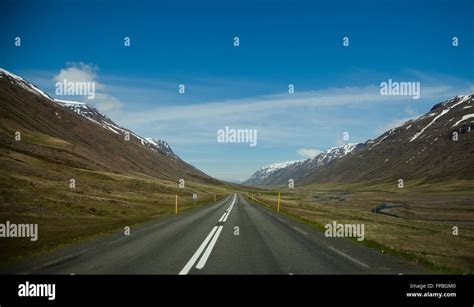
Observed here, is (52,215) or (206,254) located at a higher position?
(206,254)

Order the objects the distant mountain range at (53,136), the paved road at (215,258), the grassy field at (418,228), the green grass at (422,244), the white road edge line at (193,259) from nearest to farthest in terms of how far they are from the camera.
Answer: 1. the white road edge line at (193,259)
2. the paved road at (215,258)
3. the green grass at (422,244)
4. the grassy field at (418,228)
5. the distant mountain range at (53,136)

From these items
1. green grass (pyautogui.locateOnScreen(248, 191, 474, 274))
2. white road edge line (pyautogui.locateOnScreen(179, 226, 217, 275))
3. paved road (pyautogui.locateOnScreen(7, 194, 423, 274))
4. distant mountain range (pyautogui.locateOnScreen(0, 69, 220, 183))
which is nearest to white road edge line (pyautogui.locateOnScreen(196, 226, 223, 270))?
paved road (pyautogui.locateOnScreen(7, 194, 423, 274))

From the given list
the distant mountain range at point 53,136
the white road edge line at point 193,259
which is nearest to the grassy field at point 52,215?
the white road edge line at point 193,259

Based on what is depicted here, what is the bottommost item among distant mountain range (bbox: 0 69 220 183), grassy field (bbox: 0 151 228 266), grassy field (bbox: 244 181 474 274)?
grassy field (bbox: 244 181 474 274)

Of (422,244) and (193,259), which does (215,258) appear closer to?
(193,259)

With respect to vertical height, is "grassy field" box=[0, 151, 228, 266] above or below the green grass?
above

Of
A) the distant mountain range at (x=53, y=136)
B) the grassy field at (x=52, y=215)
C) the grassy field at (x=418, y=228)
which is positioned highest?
the distant mountain range at (x=53, y=136)

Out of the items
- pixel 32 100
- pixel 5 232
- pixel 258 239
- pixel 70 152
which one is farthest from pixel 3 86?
pixel 258 239

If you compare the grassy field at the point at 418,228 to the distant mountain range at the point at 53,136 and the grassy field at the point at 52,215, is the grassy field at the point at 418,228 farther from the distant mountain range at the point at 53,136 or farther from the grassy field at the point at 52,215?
the distant mountain range at the point at 53,136

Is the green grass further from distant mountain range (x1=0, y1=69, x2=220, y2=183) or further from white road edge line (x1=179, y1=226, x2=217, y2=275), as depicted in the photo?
distant mountain range (x1=0, y1=69, x2=220, y2=183)

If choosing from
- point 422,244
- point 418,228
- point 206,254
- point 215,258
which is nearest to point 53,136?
point 418,228

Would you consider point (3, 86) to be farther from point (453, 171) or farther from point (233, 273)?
point (453, 171)

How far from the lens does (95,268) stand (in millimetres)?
10641
